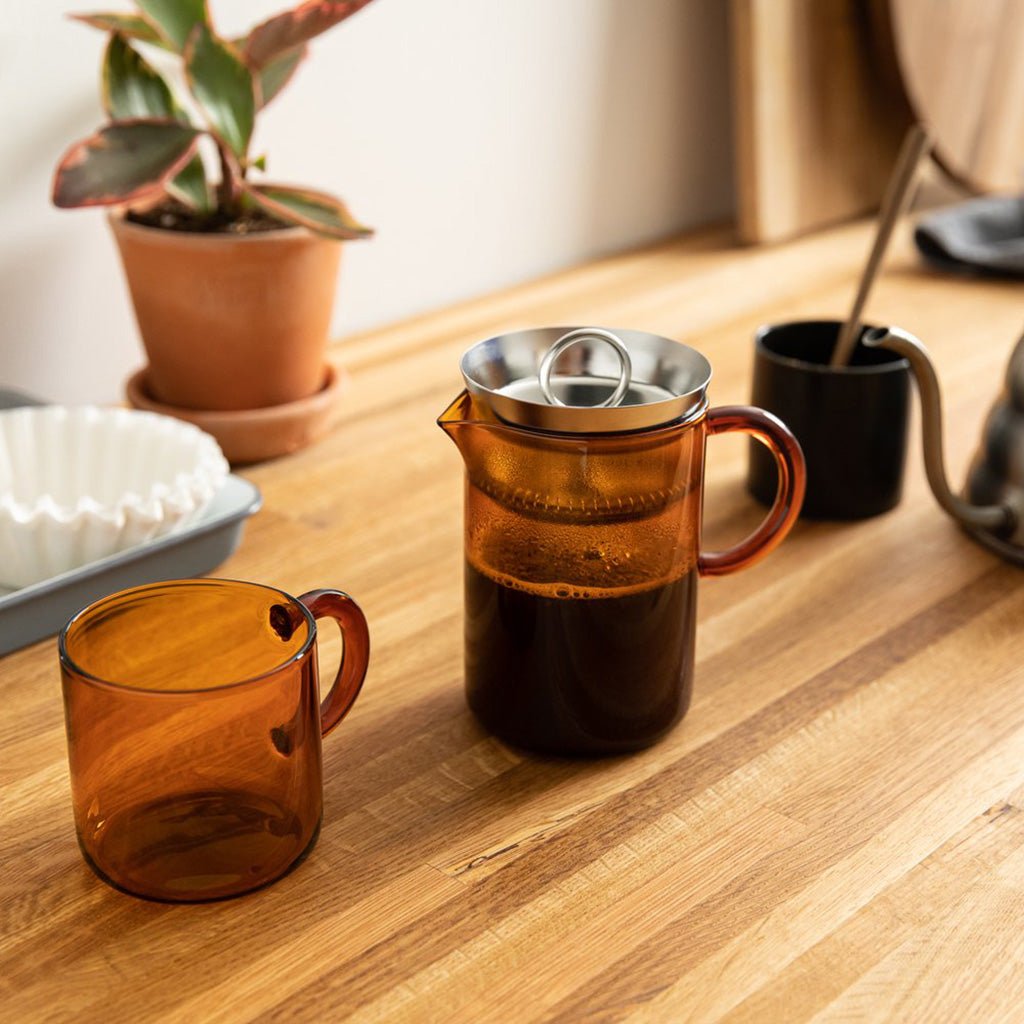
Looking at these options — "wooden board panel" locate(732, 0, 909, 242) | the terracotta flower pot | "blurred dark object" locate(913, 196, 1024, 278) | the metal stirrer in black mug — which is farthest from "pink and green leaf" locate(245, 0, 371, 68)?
"blurred dark object" locate(913, 196, 1024, 278)

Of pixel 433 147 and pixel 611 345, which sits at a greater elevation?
pixel 611 345

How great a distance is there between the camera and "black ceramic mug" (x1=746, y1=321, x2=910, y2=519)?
0.80 meters

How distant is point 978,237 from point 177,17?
856 mm

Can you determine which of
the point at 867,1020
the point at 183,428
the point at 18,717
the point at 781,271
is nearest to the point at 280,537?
the point at 183,428

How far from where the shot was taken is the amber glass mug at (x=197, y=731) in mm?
492

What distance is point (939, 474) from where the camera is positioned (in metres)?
0.77

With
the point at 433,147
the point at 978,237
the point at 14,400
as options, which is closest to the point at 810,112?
the point at 978,237

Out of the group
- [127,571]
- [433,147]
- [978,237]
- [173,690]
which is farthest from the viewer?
[978,237]

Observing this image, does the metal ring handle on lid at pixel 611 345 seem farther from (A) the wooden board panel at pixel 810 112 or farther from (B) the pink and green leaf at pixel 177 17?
(A) the wooden board panel at pixel 810 112

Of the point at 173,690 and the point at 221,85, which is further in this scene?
the point at 221,85

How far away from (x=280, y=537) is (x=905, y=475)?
39cm

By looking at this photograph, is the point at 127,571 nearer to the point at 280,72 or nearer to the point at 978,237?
the point at 280,72

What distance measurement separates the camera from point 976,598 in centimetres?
76

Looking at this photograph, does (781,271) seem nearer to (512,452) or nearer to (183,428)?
(183,428)
